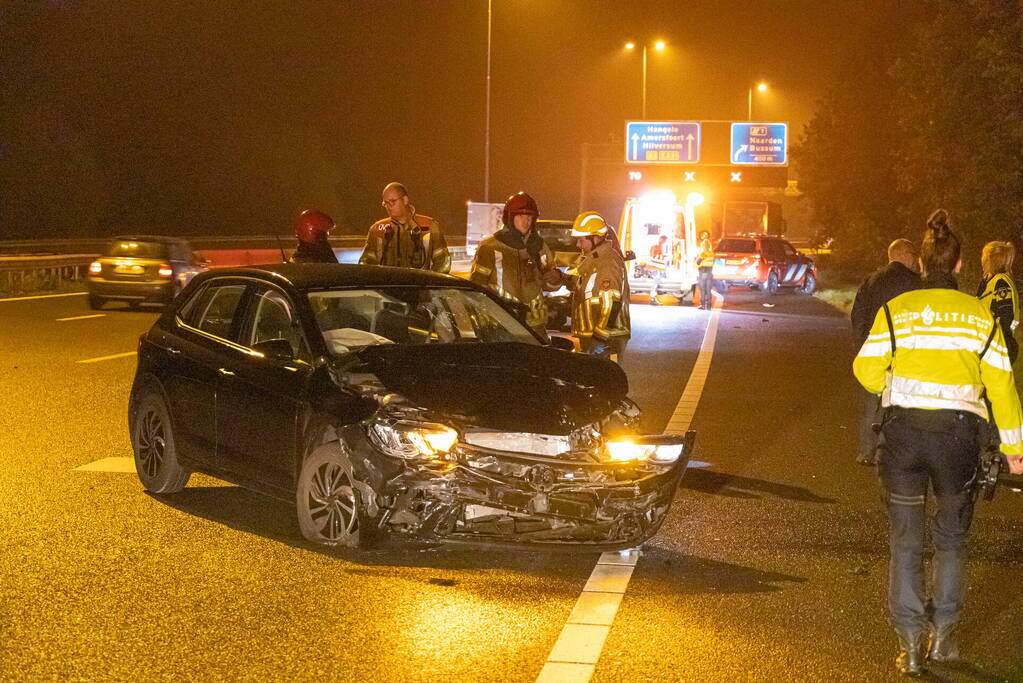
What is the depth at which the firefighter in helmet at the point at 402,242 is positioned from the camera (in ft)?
38.3

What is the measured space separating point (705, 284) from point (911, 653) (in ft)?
79.9

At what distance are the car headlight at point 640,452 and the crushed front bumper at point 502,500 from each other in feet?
0.53

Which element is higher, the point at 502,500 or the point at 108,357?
the point at 502,500

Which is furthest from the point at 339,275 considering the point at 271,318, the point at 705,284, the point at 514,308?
the point at 705,284

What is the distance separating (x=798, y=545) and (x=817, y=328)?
1833 cm

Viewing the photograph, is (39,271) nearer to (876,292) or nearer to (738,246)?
(738,246)

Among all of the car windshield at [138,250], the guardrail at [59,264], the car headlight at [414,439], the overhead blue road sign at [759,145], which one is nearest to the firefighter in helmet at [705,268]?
the guardrail at [59,264]

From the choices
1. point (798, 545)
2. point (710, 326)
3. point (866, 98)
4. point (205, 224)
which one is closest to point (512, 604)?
point (798, 545)

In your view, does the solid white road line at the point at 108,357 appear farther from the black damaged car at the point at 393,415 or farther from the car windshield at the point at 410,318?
the car windshield at the point at 410,318

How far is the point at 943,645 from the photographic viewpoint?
18.9ft

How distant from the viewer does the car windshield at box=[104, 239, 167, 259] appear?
25.5 m

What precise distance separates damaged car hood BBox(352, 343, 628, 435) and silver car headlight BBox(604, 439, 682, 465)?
18 centimetres

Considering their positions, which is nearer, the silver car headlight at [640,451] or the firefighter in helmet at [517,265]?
the silver car headlight at [640,451]

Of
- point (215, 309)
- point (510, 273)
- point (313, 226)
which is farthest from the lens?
point (313, 226)
